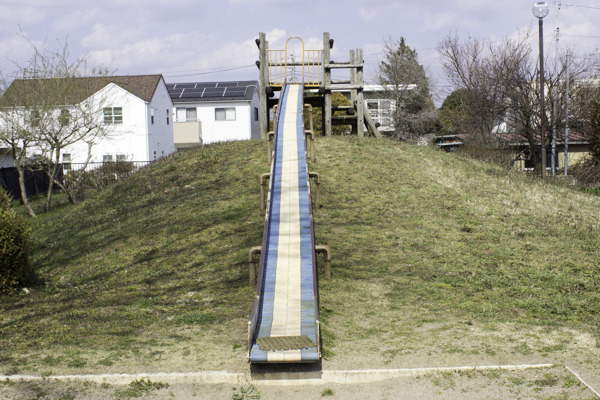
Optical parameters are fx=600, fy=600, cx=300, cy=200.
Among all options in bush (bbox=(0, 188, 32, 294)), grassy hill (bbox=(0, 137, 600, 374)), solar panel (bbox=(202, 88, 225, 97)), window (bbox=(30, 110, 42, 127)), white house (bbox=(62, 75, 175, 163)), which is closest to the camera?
grassy hill (bbox=(0, 137, 600, 374))

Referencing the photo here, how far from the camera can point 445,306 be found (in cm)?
896

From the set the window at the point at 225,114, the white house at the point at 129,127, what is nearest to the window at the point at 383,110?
the window at the point at 225,114

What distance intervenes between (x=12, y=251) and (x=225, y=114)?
4105 cm

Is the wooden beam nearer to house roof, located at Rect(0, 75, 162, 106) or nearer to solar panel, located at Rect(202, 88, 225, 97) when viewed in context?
house roof, located at Rect(0, 75, 162, 106)

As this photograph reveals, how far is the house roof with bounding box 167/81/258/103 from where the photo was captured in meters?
50.7

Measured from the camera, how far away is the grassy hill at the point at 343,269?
7395 mm

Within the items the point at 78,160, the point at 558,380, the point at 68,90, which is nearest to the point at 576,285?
the point at 558,380

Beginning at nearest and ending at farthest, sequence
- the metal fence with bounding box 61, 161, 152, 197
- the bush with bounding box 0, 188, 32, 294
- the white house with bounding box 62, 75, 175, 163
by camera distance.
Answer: the bush with bounding box 0, 188, 32, 294
the metal fence with bounding box 61, 161, 152, 197
the white house with bounding box 62, 75, 175, 163

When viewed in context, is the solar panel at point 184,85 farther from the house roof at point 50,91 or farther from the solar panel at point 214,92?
the house roof at point 50,91

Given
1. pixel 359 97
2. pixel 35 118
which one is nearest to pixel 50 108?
pixel 35 118

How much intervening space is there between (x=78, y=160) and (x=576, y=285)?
123ft

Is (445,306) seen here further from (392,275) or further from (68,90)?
(68,90)

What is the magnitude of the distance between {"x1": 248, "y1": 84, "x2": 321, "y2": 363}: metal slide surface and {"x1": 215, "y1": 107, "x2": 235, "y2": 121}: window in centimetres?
3581

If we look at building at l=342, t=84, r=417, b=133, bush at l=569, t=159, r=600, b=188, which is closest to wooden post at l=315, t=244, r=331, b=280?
bush at l=569, t=159, r=600, b=188
